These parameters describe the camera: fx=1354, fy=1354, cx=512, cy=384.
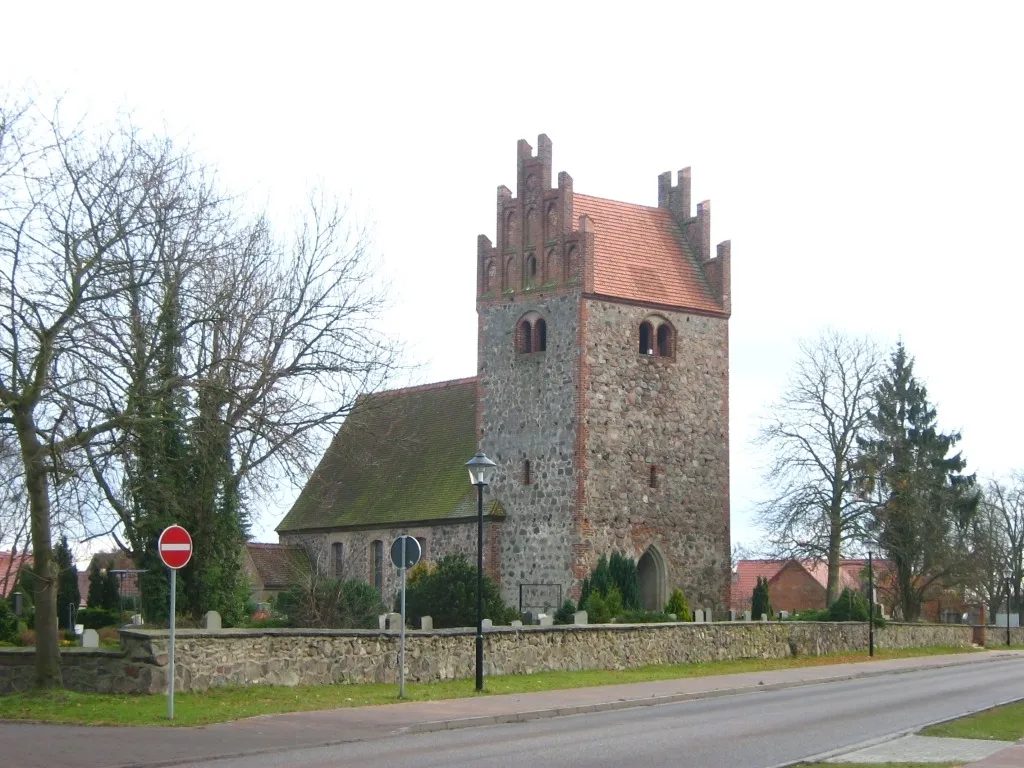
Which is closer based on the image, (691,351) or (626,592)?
(626,592)

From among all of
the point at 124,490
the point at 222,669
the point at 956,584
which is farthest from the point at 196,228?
the point at 956,584

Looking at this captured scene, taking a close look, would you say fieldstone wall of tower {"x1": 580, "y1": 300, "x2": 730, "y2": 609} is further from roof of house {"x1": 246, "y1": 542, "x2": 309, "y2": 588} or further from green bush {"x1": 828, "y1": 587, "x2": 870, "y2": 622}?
roof of house {"x1": 246, "y1": 542, "x2": 309, "y2": 588}

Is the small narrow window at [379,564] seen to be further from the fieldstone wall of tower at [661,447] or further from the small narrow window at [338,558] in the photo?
the fieldstone wall of tower at [661,447]

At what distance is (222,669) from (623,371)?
83.5ft

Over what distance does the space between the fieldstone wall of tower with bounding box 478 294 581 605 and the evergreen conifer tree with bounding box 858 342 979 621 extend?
16.7 metres

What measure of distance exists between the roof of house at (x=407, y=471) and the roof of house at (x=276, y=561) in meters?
1.14

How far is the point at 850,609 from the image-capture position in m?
50.3

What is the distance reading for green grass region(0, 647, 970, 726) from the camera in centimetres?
1906

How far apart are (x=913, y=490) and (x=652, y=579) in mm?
18016

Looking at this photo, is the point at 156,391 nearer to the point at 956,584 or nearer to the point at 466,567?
the point at 466,567

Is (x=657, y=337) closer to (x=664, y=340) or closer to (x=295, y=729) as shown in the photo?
(x=664, y=340)

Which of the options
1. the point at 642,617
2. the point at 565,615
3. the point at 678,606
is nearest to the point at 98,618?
the point at 565,615

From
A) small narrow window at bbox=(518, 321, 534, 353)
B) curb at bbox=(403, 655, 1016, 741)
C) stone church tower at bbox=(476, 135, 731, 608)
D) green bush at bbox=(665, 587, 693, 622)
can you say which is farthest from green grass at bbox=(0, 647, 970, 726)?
small narrow window at bbox=(518, 321, 534, 353)

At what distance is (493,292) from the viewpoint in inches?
1892
